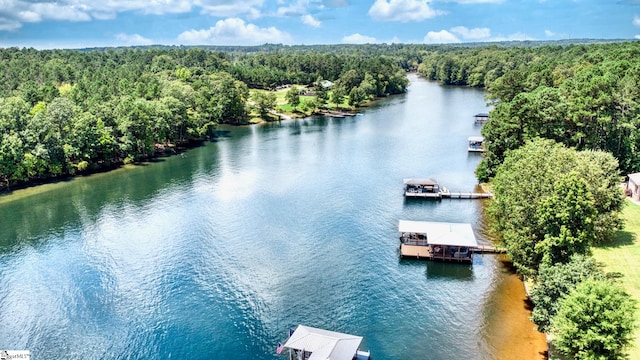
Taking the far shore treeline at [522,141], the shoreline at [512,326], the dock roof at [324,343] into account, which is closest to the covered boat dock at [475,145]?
the far shore treeline at [522,141]

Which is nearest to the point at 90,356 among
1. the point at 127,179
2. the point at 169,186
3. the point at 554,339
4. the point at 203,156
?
the point at 554,339

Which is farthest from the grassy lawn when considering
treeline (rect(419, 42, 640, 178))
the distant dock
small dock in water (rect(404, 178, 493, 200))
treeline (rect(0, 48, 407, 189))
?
the distant dock

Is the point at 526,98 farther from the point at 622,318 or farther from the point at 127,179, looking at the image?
the point at 127,179

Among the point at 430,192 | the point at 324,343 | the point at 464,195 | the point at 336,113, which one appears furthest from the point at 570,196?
the point at 336,113

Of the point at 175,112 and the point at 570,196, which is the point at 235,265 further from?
the point at 175,112

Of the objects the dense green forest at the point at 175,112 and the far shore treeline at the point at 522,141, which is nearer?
the far shore treeline at the point at 522,141

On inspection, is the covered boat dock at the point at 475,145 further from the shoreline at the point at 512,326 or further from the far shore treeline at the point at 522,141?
the shoreline at the point at 512,326
